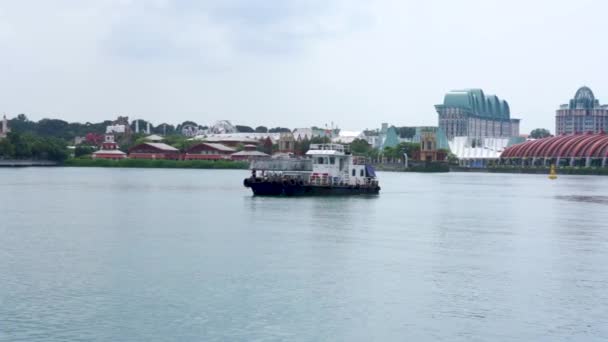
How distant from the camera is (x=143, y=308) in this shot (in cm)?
2781

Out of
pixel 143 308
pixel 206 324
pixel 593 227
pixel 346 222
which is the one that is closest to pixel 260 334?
pixel 206 324

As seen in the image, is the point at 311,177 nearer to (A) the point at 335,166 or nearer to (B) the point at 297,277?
(A) the point at 335,166

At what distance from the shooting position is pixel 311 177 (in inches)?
3167

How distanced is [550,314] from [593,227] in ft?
104

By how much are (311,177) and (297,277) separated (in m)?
46.7

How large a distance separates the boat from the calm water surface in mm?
16148

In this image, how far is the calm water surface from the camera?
2583 centimetres

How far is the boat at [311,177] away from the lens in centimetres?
7950

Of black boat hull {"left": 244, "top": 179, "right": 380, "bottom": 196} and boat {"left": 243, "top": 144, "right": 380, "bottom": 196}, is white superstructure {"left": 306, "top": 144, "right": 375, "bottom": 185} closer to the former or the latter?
boat {"left": 243, "top": 144, "right": 380, "bottom": 196}

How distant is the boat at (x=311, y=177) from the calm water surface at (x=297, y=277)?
16.1m

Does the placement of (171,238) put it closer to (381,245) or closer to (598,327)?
(381,245)

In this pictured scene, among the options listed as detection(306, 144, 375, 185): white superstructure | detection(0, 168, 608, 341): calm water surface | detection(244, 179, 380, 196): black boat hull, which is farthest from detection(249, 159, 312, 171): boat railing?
detection(0, 168, 608, 341): calm water surface

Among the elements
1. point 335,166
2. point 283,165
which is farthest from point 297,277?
point 335,166

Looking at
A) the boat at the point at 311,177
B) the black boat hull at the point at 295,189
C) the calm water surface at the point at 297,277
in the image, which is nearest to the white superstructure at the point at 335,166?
the boat at the point at 311,177
